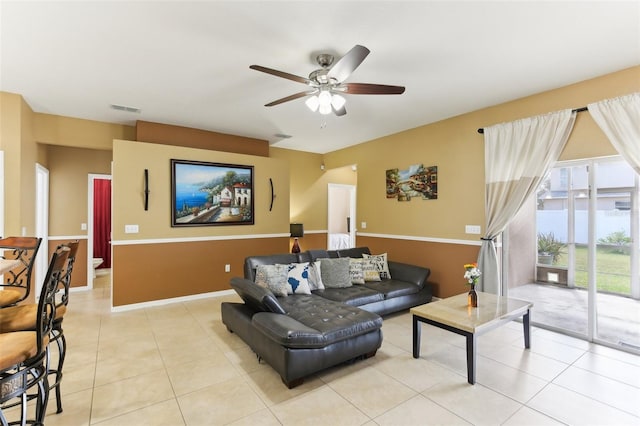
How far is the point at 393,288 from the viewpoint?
13.8 feet

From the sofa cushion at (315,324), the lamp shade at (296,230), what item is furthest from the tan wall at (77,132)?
the sofa cushion at (315,324)

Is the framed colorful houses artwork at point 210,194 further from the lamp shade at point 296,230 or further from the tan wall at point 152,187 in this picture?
the lamp shade at point 296,230

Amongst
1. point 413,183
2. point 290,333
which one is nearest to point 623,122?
point 413,183

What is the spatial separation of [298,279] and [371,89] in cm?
241

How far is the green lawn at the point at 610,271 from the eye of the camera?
326 cm

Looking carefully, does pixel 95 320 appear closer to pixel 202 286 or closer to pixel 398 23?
pixel 202 286

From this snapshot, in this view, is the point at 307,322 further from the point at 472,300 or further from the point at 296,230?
the point at 296,230

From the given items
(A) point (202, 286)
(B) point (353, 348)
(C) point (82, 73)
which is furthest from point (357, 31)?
(A) point (202, 286)

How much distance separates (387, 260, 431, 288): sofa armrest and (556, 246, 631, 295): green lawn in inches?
71.4

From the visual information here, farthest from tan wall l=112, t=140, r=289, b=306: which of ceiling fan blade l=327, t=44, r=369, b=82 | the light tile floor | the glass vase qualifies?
the glass vase

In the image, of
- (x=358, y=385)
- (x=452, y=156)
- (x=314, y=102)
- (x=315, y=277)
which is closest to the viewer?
(x=358, y=385)

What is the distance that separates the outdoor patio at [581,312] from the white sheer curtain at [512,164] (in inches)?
19.6

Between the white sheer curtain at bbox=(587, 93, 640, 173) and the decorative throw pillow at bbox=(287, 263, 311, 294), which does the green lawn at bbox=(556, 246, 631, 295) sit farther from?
the decorative throw pillow at bbox=(287, 263, 311, 294)

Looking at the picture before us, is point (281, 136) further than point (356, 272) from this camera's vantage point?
Yes
